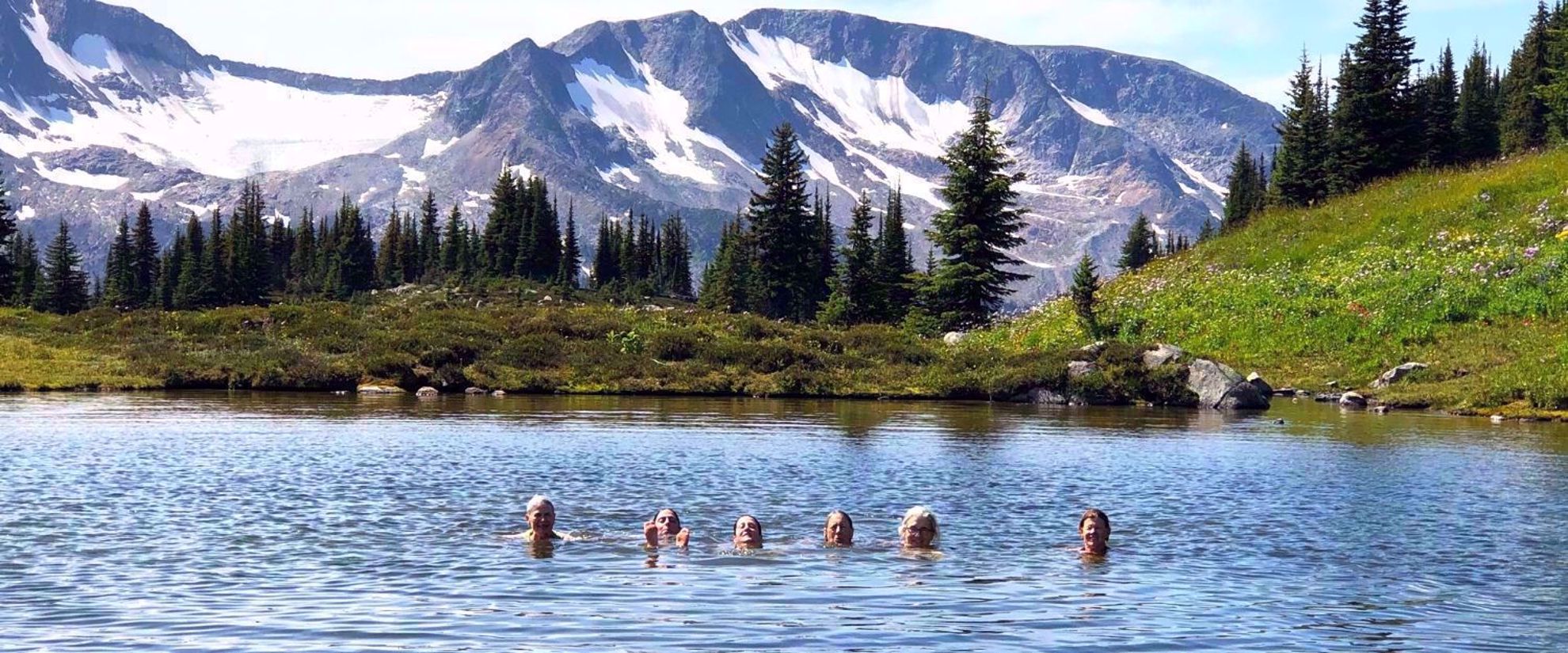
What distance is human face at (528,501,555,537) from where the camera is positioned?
1864cm

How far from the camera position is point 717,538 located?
19.6 m

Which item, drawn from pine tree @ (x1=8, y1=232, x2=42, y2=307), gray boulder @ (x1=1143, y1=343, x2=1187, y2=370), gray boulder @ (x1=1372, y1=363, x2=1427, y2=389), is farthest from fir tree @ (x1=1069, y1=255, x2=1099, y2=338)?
pine tree @ (x1=8, y1=232, x2=42, y2=307)

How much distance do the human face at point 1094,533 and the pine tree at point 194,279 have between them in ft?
375

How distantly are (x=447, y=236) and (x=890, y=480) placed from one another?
135359 millimetres

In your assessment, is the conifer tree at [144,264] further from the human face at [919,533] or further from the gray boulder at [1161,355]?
the human face at [919,533]

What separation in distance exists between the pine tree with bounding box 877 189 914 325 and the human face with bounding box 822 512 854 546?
72256 mm

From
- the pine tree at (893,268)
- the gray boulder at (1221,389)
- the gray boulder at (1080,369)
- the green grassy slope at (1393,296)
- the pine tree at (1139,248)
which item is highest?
the pine tree at (1139,248)

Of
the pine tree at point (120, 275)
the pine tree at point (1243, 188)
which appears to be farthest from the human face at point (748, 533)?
the pine tree at point (120, 275)

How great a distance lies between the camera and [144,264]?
515 ft

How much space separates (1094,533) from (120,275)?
14088 cm

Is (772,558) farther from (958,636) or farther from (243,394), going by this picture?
(243,394)

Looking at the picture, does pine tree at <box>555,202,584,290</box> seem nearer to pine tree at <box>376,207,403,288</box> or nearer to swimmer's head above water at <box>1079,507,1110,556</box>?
pine tree at <box>376,207,403,288</box>

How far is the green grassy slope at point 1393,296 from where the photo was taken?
4744 cm

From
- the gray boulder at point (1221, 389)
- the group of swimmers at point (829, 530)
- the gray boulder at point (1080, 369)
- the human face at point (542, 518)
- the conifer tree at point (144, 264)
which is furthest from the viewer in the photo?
the conifer tree at point (144, 264)
